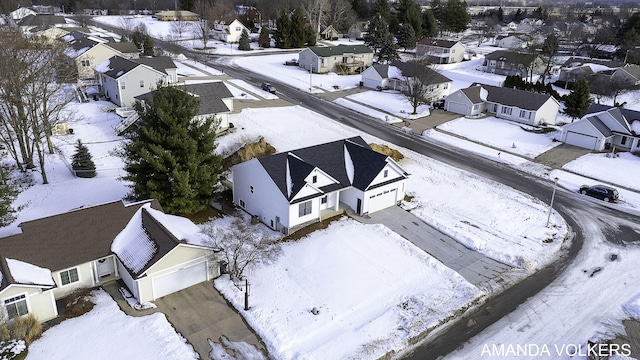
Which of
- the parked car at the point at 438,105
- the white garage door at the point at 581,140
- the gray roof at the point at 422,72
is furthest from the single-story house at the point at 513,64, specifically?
the white garage door at the point at 581,140

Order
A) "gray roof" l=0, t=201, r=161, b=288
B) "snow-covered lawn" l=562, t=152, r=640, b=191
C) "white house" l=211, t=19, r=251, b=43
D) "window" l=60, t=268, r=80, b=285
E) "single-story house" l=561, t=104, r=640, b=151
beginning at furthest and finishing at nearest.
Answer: "white house" l=211, t=19, r=251, b=43 → "single-story house" l=561, t=104, r=640, b=151 → "snow-covered lawn" l=562, t=152, r=640, b=191 → "window" l=60, t=268, r=80, b=285 → "gray roof" l=0, t=201, r=161, b=288

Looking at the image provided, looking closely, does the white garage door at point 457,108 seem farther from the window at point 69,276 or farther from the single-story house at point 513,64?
the window at point 69,276

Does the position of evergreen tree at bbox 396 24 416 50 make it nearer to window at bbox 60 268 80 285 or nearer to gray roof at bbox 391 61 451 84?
gray roof at bbox 391 61 451 84

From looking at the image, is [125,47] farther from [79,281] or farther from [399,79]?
[79,281]

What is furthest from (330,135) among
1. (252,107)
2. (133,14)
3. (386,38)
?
(133,14)

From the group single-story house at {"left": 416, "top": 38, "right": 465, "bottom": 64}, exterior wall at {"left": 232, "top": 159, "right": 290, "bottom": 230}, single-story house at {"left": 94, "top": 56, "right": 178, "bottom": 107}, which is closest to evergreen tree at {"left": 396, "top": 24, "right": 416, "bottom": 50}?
single-story house at {"left": 416, "top": 38, "right": 465, "bottom": 64}

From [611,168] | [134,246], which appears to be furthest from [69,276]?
[611,168]
